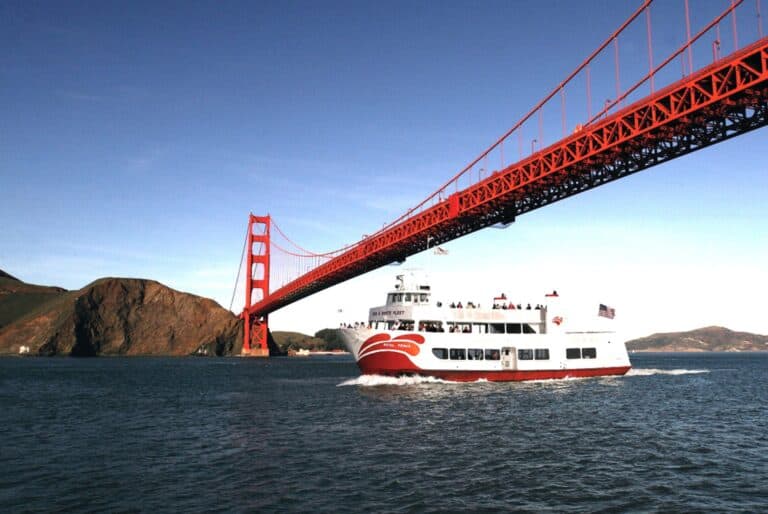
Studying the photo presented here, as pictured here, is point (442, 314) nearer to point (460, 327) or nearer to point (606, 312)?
point (460, 327)

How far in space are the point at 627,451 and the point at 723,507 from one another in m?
5.87

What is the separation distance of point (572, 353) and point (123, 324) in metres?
131

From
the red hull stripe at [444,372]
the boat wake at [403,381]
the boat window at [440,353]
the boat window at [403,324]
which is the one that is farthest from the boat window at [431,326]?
the boat wake at [403,381]

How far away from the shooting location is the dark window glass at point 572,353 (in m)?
43.4

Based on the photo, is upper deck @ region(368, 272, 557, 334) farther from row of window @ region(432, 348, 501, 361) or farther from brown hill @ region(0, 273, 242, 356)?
brown hill @ region(0, 273, 242, 356)

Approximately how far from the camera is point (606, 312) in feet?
149

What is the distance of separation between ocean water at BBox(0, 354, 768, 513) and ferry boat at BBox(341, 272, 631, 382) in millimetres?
4717

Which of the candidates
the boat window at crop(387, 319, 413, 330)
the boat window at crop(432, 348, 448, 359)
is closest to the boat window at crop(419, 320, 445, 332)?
the boat window at crop(387, 319, 413, 330)

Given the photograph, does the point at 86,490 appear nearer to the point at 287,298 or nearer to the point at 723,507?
the point at 723,507

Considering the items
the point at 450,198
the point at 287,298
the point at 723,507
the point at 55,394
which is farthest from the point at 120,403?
the point at 287,298

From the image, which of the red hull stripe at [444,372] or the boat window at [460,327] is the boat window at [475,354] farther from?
the boat window at [460,327]

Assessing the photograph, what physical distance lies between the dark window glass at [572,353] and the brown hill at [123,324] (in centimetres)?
10529

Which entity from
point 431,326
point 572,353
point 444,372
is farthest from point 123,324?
point 572,353

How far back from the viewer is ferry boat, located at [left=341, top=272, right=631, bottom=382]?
1517 inches
